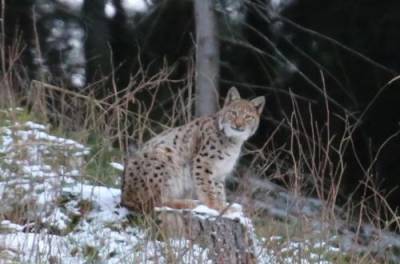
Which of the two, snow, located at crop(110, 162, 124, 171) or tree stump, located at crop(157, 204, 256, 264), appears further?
snow, located at crop(110, 162, 124, 171)

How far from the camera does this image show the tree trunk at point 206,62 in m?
10.0

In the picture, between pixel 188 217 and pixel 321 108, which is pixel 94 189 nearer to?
pixel 188 217

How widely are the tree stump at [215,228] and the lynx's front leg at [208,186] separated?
778 millimetres

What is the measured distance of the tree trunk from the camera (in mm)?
10047

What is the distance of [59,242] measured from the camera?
5.70m

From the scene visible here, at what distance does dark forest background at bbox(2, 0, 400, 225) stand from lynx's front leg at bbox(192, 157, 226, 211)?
8.82 ft

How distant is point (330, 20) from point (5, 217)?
250 inches

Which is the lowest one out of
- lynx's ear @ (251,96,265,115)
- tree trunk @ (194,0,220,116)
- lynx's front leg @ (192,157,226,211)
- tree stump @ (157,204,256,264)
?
tree stump @ (157,204,256,264)

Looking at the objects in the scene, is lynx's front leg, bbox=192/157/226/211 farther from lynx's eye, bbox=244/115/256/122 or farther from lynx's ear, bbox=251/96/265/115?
lynx's ear, bbox=251/96/265/115

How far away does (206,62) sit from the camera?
1006cm

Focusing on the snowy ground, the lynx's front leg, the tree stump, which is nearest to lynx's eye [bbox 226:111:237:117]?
the lynx's front leg

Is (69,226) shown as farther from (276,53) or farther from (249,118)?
(276,53)

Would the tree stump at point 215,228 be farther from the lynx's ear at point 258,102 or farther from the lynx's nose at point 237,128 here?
the lynx's ear at point 258,102

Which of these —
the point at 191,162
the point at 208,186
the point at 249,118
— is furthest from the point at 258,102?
the point at 208,186
